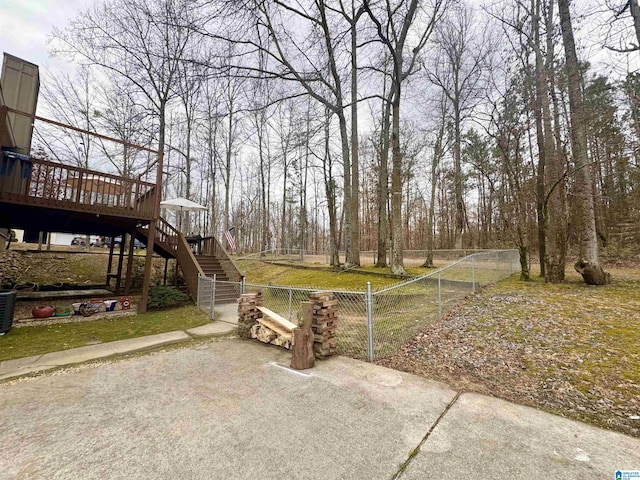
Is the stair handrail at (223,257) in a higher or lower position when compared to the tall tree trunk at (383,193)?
lower

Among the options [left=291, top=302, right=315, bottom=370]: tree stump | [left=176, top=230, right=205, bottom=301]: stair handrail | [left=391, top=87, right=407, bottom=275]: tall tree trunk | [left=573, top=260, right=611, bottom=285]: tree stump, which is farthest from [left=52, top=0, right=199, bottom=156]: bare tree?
[left=573, top=260, right=611, bottom=285]: tree stump

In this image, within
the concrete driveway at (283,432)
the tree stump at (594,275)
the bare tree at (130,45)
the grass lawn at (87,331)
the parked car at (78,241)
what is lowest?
the grass lawn at (87,331)

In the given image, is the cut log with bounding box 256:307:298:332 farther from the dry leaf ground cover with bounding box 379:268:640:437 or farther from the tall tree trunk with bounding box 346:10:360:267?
the tall tree trunk with bounding box 346:10:360:267

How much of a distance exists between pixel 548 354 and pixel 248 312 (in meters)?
4.71

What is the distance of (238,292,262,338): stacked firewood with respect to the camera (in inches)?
195

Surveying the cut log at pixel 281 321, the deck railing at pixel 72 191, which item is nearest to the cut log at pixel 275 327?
the cut log at pixel 281 321

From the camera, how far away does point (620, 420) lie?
2277 millimetres

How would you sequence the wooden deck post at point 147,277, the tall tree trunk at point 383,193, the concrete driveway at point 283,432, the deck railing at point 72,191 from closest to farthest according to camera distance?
the concrete driveway at point 283,432 < the deck railing at point 72,191 < the wooden deck post at point 147,277 < the tall tree trunk at point 383,193

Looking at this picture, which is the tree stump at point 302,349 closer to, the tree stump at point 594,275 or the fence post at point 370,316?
the fence post at point 370,316

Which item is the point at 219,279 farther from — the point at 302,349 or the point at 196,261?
the point at 302,349

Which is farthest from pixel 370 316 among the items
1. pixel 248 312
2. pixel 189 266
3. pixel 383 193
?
pixel 383 193

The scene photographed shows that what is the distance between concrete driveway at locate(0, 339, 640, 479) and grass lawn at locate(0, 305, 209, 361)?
75.1 inches

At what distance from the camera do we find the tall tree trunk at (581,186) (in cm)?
691

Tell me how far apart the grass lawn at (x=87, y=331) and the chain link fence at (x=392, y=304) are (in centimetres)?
141
